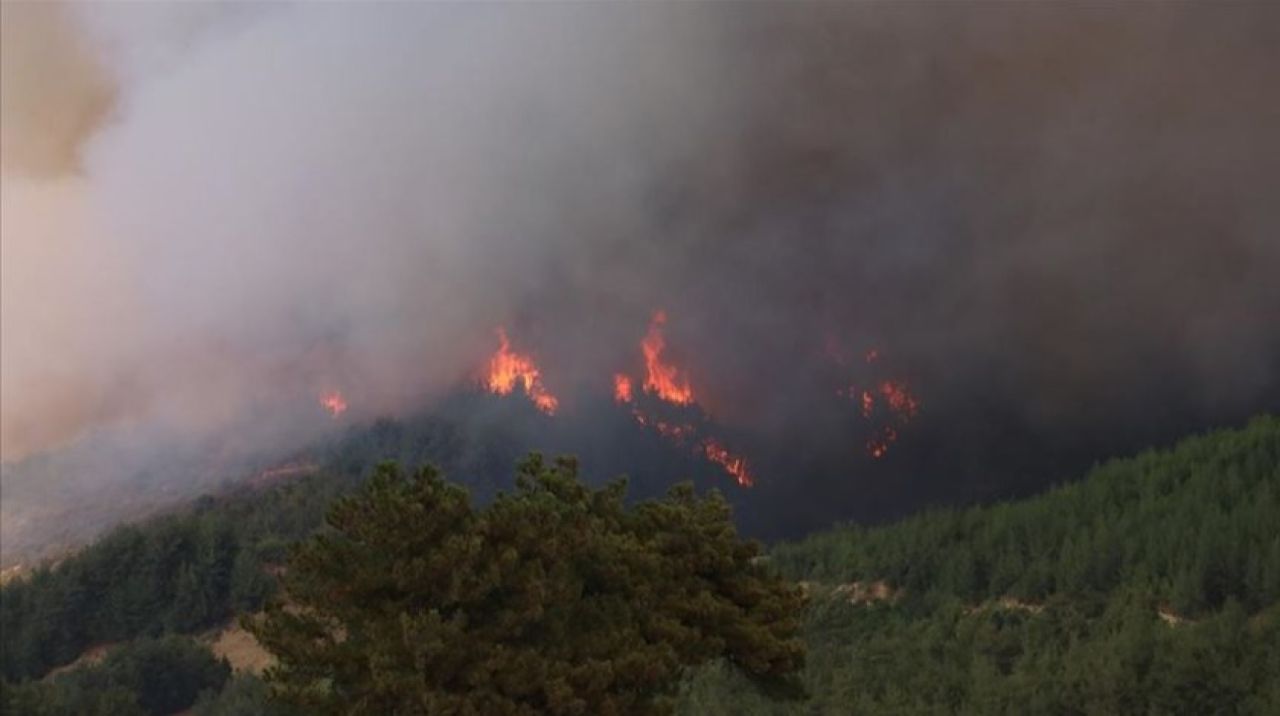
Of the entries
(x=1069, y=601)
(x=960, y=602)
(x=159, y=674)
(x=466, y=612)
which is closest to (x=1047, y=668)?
(x=1069, y=601)

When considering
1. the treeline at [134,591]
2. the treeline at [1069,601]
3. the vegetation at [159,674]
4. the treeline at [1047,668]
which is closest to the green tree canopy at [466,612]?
the treeline at [1047,668]

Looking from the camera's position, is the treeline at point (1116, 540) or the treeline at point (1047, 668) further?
the treeline at point (1116, 540)

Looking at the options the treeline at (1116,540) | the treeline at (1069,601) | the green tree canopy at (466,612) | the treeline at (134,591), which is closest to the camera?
the green tree canopy at (466,612)

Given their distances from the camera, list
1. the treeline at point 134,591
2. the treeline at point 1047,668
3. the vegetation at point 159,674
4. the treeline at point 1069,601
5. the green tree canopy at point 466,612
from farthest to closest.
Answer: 1. the treeline at point 134,591
2. the vegetation at point 159,674
3. the treeline at point 1069,601
4. the treeline at point 1047,668
5. the green tree canopy at point 466,612

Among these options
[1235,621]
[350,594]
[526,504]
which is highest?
[1235,621]

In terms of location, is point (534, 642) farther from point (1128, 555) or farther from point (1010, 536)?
point (1010, 536)

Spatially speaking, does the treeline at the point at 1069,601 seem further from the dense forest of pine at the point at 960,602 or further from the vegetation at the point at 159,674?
the vegetation at the point at 159,674

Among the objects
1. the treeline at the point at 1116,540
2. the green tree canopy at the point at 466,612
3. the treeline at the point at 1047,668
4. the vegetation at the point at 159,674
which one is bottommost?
the green tree canopy at the point at 466,612

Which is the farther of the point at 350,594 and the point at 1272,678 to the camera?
the point at 1272,678

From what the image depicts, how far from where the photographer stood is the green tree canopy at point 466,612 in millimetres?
30438

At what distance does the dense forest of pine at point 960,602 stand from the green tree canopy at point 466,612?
1285 inches

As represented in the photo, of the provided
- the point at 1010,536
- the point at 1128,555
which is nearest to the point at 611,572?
the point at 1128,555

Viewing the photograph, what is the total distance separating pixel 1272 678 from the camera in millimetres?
89875

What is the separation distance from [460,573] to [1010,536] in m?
Result: 128
